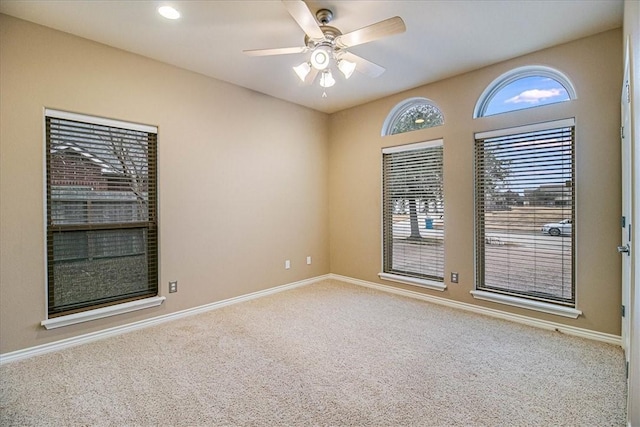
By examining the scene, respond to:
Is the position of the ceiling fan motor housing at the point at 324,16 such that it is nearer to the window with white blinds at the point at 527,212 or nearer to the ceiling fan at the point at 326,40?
the ceiling fan at the point at 326,40

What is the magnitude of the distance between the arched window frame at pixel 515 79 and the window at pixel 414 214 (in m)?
0.61

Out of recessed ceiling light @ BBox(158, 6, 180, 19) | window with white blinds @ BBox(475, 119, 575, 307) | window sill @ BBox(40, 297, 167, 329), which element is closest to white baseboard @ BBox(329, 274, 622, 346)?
window with white blinds @ BBox(475, 119, 575, 307)

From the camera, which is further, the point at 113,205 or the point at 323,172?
the point at 323,172

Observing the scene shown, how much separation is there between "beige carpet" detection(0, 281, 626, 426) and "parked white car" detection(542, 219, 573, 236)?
985 mm

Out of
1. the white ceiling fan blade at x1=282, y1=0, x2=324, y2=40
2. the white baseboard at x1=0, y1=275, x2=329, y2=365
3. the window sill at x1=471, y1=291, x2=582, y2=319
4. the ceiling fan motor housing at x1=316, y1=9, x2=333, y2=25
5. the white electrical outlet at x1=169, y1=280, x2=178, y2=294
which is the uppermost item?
the ceiling fan motor housing at x1=316, y1=9, x2=333, y2=25

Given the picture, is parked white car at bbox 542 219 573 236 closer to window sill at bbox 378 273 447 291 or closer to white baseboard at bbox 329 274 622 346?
white baseboard at bbox 329 274 622 346

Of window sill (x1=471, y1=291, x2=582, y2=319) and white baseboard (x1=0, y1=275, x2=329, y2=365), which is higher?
window sill (x1=471, y1=291, x2=582, y2=319)

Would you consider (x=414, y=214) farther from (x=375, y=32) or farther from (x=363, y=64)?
(x=375, y=32)

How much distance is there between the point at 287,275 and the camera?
4.65m

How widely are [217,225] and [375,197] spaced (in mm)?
2275

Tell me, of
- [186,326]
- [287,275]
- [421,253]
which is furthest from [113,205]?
[421,253]

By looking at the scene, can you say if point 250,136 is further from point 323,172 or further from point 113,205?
point 113,205

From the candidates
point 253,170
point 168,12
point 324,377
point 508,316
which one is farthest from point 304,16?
point 508,316

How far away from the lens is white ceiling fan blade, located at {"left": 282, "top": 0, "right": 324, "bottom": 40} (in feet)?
6.45
